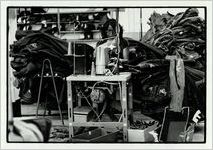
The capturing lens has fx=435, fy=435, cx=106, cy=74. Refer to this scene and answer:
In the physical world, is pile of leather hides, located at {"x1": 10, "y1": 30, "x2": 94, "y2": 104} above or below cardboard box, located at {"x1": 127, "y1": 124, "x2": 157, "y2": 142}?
above

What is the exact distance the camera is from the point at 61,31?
13.8 feet

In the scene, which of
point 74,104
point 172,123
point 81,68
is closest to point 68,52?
point 81,68

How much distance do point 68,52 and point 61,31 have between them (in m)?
0.21

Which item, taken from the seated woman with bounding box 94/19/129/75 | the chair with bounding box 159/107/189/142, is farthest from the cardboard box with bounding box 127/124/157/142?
the seated woman with bounding box 94/19/129/75

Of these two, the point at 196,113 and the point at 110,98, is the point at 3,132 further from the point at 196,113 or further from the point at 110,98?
the point at 196,113

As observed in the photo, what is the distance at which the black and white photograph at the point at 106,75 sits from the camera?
4.10 meters

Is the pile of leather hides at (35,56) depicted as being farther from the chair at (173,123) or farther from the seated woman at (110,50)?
the chair at (173,123)

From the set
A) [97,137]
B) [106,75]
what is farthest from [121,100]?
[97,137]

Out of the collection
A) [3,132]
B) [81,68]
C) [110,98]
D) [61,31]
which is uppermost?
[61,31]

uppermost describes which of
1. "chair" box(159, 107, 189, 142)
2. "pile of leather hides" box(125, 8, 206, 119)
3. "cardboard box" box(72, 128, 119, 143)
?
"pile of leather hides" box(125, 8, 206, 119)

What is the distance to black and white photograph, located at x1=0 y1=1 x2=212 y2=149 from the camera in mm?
4102

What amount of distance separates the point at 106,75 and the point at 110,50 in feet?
0.84

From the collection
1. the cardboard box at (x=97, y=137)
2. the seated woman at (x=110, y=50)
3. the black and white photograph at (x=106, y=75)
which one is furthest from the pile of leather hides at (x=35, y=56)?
the cardboard box at (x=97, y=137)

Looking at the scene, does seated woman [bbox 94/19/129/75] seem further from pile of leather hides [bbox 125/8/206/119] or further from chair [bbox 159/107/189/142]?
chair [bbox 159/107/189/142]
